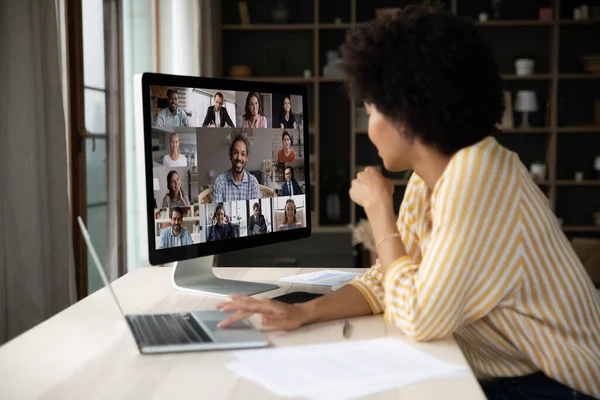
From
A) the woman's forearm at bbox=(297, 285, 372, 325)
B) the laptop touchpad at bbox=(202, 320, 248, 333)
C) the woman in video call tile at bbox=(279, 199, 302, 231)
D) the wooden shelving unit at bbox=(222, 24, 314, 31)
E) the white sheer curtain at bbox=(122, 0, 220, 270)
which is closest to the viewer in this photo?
the laptop touchpad at bbox=(202, 320, 248, 333)

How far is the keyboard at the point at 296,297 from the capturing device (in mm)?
1455

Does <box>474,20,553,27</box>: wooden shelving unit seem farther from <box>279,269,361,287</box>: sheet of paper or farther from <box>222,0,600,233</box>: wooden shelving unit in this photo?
<box>279,269,361,287</box>: sheet of paper

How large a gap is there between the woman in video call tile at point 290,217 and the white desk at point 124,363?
358mm

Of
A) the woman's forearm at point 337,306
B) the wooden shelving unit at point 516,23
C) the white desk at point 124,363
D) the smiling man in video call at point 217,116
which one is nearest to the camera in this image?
the white desk at point 124,363

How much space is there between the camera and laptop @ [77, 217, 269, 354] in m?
1.10

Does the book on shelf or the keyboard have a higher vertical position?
the book on shelf

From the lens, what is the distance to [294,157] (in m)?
1.76

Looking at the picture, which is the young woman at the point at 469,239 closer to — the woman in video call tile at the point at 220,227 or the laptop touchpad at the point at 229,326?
the laptop touchpad at the point at 229,326

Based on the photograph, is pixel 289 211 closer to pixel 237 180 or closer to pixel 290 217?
pixel 290 217

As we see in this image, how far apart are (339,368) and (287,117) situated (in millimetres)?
855

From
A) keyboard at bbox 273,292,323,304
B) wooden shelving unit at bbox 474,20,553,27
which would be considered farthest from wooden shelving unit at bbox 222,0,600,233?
keyboard at bbox 273,292,323,304

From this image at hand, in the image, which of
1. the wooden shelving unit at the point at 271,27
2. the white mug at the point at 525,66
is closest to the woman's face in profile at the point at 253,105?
the wooden shelving unit at the point at 271,27

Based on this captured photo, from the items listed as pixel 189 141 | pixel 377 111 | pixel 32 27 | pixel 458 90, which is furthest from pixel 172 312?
pixel 32 27

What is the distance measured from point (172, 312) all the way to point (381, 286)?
41cm
